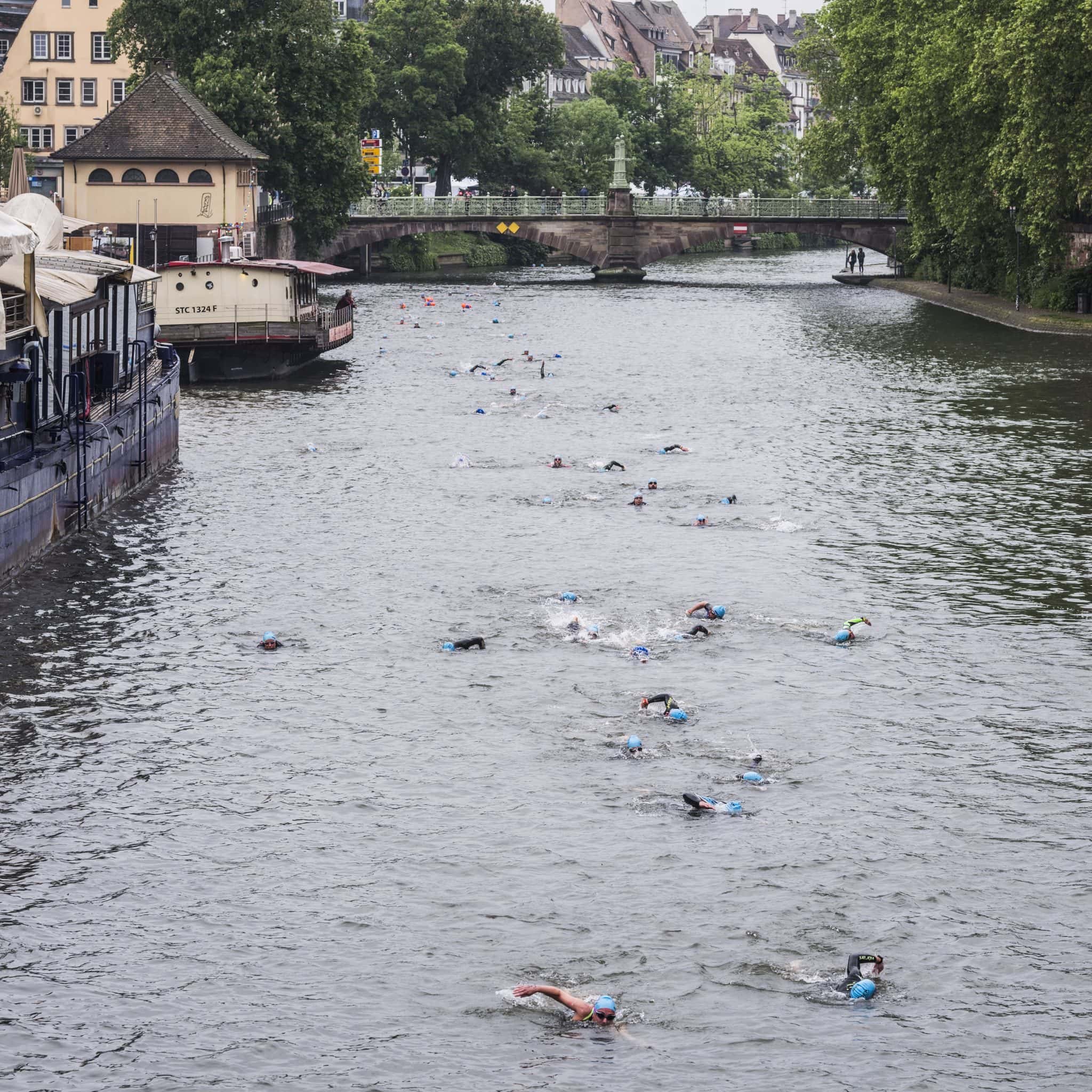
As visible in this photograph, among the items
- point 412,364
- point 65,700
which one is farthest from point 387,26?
point 65,700

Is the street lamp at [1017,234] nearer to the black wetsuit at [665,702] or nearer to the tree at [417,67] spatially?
the tree at [417,67]

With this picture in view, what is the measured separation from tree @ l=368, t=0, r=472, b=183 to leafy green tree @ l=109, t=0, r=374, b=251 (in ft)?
113

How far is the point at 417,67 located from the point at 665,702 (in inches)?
4926

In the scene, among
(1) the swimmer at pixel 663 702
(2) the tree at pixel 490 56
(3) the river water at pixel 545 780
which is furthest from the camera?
(2) the tree at pixel 490 56

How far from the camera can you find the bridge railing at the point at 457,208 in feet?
424

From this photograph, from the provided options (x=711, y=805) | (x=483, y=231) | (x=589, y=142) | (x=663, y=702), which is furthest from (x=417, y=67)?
(x=711, y=805)

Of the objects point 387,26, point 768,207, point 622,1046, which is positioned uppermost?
point 387,26

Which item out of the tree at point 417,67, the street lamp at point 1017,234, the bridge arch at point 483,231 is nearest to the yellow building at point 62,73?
the bridge arch at point 483,231

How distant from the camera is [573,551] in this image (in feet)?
134

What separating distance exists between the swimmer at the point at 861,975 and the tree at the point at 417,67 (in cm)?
13081

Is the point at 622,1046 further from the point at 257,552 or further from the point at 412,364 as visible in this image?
the point at 412,364

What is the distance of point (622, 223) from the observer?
132 metres

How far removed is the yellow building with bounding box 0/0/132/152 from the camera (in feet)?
432

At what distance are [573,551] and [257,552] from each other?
652 cm
